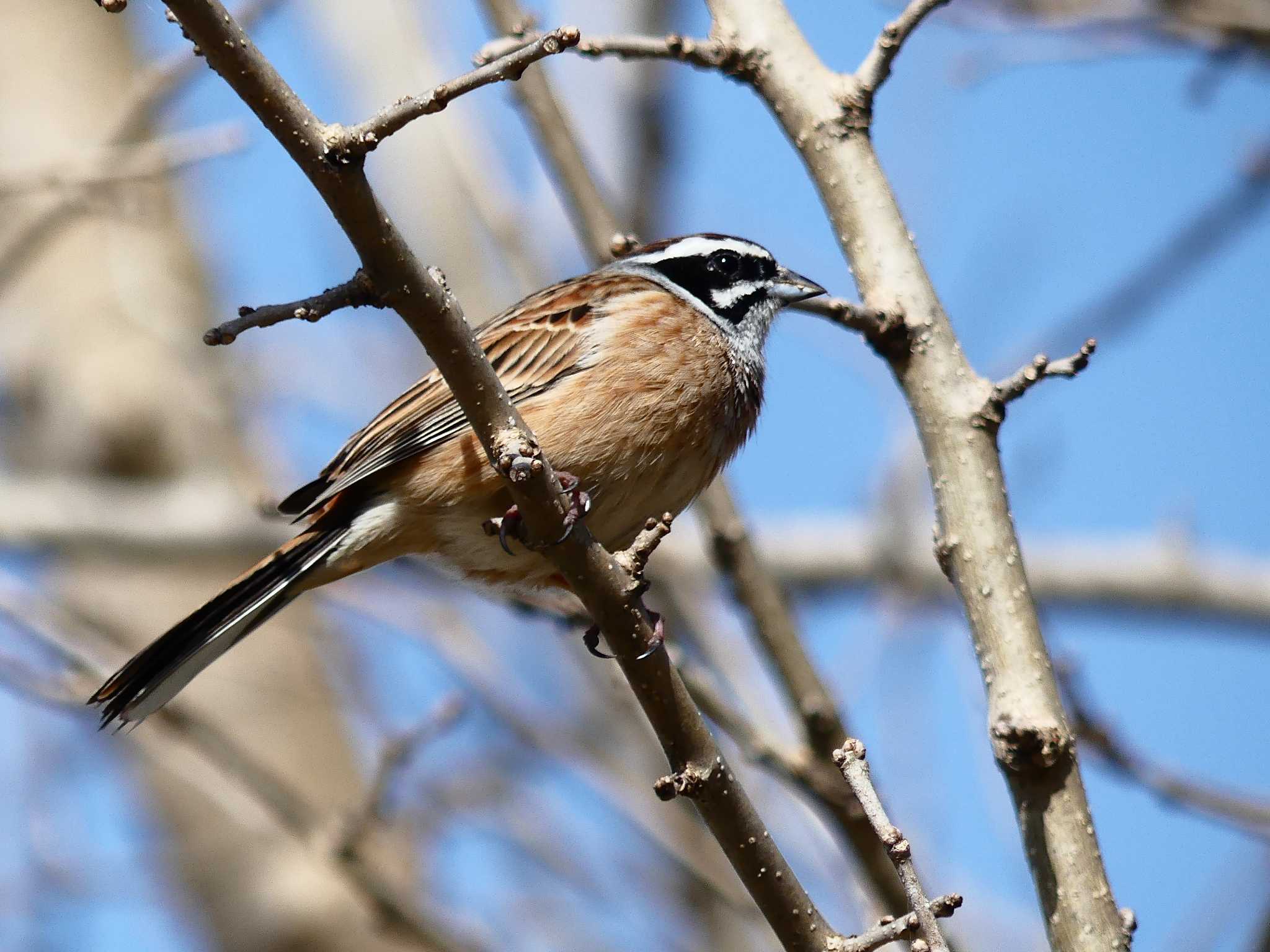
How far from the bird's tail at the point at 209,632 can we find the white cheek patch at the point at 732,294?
1.55 m

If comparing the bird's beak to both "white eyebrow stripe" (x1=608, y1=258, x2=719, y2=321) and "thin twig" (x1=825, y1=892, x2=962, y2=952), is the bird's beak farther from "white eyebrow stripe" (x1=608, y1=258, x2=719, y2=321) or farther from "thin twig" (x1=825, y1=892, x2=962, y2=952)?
"thin twig" (x1=825, y1=892, x2=962, y2=952)

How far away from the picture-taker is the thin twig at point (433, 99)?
2404mm

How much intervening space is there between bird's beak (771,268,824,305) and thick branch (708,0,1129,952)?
4.62 feet

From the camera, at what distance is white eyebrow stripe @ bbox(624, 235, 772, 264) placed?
5188mm

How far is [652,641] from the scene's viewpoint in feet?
9.75

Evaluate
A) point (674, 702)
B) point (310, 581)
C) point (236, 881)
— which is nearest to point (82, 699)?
point (310, 581)

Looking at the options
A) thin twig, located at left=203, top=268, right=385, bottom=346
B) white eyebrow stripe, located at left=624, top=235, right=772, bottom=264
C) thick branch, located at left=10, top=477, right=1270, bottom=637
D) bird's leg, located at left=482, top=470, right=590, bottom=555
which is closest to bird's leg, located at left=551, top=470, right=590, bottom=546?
bird's leg, located at left=482, top=470, right=590, bottom=555

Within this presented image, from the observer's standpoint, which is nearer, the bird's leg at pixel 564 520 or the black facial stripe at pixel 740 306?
the bird's leg at pixel 564 520

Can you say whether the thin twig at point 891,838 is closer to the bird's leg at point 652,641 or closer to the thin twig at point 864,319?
the bird's leg at point 652,641

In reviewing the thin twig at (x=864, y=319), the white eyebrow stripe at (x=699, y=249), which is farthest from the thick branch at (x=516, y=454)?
the white eyebrow stripe at (x=699, y=249)

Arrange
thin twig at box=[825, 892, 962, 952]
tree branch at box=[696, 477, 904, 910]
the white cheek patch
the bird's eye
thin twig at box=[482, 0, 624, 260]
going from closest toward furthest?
thin twig at box=[825, 892, 962, 952]
tree branch at box=[696, 477, 904, 910]
thin twig at box=[482, 0, 624, 260]
the white cheek patch
the bird's eye

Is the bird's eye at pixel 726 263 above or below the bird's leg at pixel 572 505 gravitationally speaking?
above

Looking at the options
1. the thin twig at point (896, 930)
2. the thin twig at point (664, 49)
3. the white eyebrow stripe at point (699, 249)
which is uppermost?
the white eyebrow stripe at point (699, 249)

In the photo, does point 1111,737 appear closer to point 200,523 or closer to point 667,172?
point 200,523
